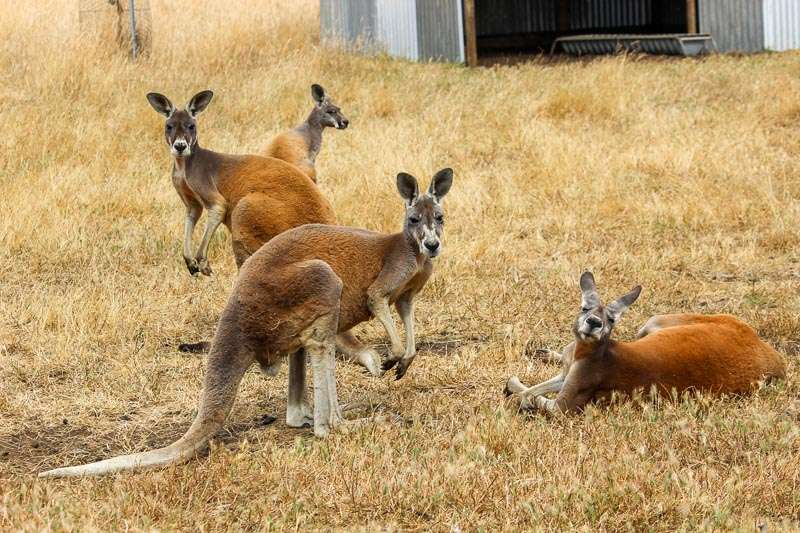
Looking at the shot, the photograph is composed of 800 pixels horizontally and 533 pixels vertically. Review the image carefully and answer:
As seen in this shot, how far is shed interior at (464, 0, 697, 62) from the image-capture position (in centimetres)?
2300

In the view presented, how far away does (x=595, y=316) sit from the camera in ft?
17.5

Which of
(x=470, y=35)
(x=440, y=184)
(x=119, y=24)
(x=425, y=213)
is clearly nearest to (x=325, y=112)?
(x=440, y=184)

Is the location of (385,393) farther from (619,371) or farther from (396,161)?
(396,161)

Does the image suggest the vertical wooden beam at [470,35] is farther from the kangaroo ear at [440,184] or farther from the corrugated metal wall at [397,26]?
the kangaroo ear at [440,184]

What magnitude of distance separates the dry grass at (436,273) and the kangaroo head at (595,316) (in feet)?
1.22

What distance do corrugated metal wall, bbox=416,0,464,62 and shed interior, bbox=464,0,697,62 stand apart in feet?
14.8

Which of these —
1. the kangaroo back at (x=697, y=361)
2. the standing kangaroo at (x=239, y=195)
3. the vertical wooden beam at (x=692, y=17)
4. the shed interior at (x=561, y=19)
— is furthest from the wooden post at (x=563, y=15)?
the kangaroo back at (x=697, y=361)

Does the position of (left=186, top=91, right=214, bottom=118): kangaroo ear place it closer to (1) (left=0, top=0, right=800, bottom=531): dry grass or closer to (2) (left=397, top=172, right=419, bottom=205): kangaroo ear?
(1) (left=0, top=0, right=800, bottom=531): dry grass

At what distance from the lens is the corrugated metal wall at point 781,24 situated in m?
17.4

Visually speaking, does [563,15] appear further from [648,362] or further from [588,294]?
[648,362]

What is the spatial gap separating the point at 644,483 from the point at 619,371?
3.32 feet

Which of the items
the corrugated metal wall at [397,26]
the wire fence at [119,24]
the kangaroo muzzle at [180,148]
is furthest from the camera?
the corrugated metal wall at [397,26]

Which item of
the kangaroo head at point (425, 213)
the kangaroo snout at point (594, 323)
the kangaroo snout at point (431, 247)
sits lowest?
the kangaroo snout at point (594, 323)

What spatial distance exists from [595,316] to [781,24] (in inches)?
530
